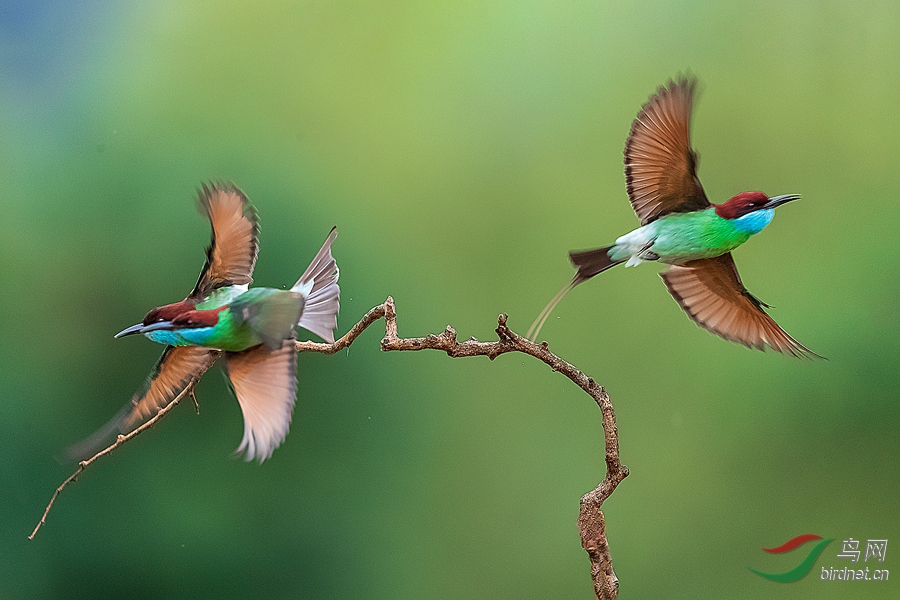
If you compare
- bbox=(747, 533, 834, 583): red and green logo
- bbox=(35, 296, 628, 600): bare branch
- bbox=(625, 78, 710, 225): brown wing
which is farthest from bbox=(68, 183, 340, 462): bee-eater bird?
bbox=(747, 533, 834, 583): red and green logo

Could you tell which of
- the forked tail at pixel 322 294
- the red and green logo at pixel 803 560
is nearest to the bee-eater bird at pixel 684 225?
the forked tail at pixel 322 294

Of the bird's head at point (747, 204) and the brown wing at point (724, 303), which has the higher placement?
the bird's head at point (747, 204)

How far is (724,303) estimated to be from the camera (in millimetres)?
1317

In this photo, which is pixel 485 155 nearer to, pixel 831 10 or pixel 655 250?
pixel 655 250

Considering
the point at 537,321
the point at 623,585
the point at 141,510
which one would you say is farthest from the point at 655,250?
the point at 141,510

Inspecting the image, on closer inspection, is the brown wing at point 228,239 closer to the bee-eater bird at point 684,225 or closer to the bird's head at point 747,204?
the bee-eater bird at point 684,225

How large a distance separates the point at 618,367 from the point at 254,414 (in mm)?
795

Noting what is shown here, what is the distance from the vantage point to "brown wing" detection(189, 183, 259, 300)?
127 cm

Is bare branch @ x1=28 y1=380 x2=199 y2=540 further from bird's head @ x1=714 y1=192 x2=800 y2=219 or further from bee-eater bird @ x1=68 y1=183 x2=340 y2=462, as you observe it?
bird's head @ x1=714 y1=192 x2=800 y2=219

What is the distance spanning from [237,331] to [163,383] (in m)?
0.20

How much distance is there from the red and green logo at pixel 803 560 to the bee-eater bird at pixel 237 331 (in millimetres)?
1010

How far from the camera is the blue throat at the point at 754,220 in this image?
3.91 feet

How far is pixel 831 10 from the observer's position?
170 cm

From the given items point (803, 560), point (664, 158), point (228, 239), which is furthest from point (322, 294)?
point (803, 560)
